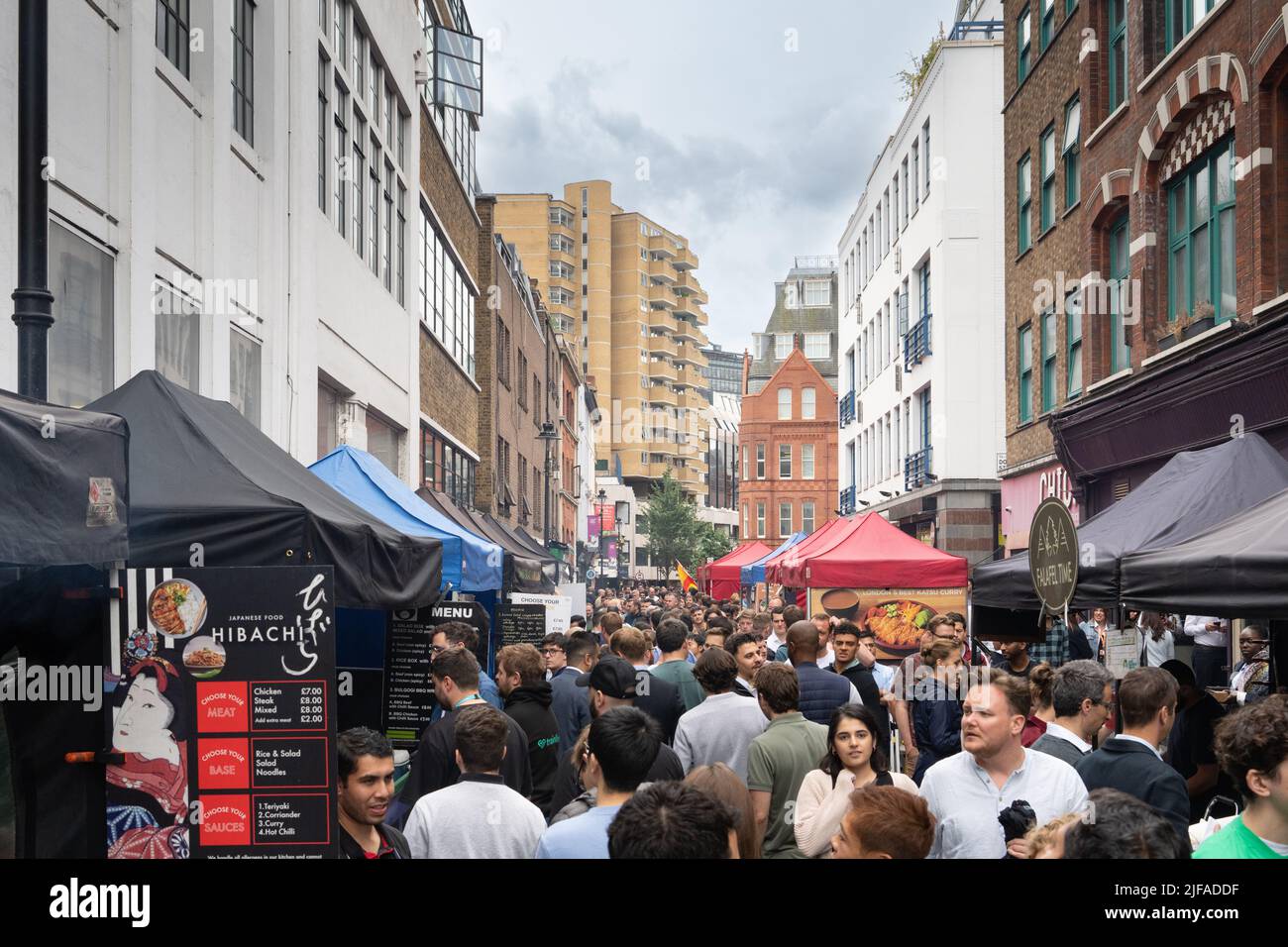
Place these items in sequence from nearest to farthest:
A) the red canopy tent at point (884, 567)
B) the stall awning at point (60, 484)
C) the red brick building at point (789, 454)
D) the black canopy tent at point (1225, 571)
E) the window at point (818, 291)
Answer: the stall awning at point (60, 484), the black canopy tent at point (1225, 571), the red canopy tent at point (884, 567), the red brick building at point (789, 454), the window at point (818, 291)

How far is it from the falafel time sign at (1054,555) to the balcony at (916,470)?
24.3 m

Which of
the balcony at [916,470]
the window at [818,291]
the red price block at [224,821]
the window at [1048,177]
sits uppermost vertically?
the window at [818,291]

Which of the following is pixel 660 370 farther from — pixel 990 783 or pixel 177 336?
pixel 990 783

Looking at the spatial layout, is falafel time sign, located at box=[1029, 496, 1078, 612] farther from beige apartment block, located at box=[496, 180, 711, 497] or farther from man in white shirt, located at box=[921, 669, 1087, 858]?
beige apartment block, located at box=[496, 180, 711, 497]

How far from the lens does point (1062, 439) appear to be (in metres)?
20.9

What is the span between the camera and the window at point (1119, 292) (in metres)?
19.0

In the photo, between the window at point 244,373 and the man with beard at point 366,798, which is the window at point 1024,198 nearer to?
the window at point 244,373

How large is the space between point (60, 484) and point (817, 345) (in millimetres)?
100881

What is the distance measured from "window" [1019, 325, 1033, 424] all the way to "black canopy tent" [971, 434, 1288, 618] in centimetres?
1516

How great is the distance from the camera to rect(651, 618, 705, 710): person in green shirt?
10273 millimetres

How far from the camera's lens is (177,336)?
12172mm

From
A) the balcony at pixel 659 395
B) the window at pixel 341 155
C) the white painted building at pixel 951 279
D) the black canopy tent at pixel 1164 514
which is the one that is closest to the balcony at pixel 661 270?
the balcony at pixel 659 395

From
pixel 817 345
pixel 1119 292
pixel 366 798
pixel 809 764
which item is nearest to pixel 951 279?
pixel 1119 292

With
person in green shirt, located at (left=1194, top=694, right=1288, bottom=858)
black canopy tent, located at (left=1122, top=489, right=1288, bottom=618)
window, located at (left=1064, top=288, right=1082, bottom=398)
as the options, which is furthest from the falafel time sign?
window, located at (left=1064, top=288, right=1082, bottom=398)
